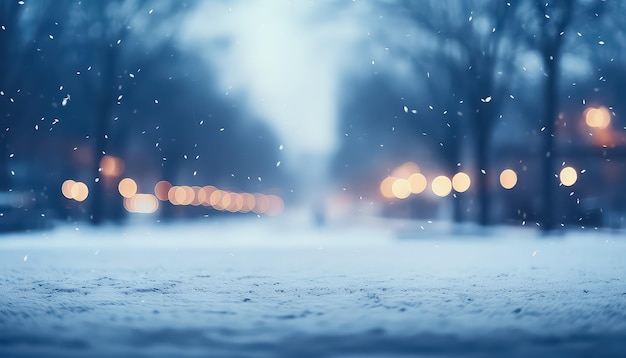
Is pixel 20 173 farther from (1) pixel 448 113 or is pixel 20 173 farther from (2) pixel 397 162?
(1) pixel 448 113

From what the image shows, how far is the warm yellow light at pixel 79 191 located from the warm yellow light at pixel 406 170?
74.2 ft

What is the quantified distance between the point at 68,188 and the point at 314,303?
1952 inches

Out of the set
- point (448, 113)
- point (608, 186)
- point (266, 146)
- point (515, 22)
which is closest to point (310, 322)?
point (515, 22)

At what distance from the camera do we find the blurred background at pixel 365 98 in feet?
95.3

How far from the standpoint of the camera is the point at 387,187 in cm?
7400

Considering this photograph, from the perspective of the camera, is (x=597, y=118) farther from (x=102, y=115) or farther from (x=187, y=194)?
(x=187, y=194)

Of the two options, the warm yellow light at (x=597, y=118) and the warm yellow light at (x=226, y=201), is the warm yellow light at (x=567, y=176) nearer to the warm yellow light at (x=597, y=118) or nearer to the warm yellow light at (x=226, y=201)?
the warm yellow light at (x=597, y=118)

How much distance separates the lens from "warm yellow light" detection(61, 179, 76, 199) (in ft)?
185

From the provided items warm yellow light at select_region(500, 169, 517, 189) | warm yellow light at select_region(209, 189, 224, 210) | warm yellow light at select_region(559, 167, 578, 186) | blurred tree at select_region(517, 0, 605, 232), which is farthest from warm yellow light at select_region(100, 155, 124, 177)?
warm yellow light at select_region(209, 189, 224, 210)

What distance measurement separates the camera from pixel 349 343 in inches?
307

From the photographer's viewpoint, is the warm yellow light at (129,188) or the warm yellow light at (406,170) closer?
the warm yellow light at (406,170)

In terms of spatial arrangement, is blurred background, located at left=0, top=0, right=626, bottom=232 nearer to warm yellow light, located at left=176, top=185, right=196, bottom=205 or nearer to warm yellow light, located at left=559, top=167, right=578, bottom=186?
warm yellow light, located at left=559, top=167, right=578, bottom=186

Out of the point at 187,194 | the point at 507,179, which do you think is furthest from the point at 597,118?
the point at 187,194

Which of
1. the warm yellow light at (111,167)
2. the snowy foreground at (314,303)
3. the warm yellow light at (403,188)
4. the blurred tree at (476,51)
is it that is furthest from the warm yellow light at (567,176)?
the snowy foreground at (314,303)
